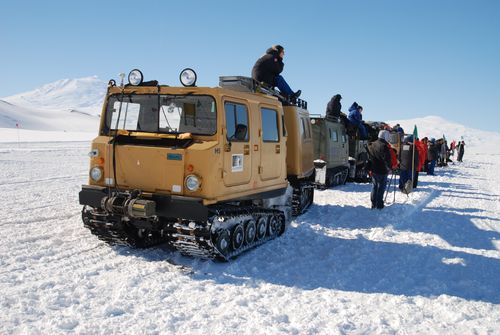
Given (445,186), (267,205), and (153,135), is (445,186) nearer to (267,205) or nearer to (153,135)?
(267,205)

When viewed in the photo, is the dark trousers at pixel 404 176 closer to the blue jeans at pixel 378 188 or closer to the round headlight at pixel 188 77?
the blue jeans at pixel 378 188

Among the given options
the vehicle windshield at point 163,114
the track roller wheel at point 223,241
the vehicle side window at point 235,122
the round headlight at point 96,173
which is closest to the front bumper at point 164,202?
the round headlight at point 96,173

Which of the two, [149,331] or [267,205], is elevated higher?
[267,205]

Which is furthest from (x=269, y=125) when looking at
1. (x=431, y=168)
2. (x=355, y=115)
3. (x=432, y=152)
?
(x=431, y=168)

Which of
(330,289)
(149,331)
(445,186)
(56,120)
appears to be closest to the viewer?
(149,331)

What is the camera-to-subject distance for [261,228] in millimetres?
8086

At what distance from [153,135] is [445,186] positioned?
1537 centimetres

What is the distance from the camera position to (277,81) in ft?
35.2

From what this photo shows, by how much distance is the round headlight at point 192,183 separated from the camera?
639 centimetres

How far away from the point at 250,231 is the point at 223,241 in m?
0.98

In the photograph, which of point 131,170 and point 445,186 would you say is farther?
point 445,186

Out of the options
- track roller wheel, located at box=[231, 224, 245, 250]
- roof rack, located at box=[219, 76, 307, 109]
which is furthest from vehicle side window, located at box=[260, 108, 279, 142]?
track roller wheel, located at box=[231, 224, 245, 250]

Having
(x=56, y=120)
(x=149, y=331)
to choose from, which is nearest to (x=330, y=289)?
(x=149, y=331)

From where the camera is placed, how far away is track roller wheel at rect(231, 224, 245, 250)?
7.15m
